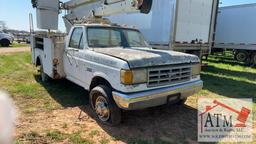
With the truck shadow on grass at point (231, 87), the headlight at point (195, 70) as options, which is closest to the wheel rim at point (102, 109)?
the headlight at point (195, 70)

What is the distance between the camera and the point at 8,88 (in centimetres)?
720

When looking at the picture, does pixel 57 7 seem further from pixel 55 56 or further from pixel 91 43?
pixel 91 43

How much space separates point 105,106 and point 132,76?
972 millimetres

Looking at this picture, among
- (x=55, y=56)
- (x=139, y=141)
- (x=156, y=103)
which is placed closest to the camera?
(x=139, y=141)

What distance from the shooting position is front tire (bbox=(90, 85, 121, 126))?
4.54 m

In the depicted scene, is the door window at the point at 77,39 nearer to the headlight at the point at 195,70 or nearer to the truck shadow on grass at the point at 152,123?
the truck shadow on grass at the point at 152,123

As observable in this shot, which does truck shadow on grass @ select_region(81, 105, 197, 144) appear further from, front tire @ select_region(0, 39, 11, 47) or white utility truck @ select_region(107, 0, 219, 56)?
front tire @ select_region(0, 39, 11, 47)

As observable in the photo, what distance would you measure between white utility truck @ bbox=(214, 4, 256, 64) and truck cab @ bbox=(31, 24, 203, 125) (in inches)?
440

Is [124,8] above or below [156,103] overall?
above

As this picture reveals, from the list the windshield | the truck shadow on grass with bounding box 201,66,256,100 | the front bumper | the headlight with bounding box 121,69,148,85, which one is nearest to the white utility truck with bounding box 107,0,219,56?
the truck shadow on grass with bounding box 201,66,256,100

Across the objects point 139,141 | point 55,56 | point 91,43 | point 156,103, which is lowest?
point 139,141

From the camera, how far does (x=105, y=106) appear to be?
4738mm

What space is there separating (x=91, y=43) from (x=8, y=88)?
3.34m

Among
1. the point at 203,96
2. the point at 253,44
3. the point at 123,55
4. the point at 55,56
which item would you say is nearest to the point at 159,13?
the point at 203,96
